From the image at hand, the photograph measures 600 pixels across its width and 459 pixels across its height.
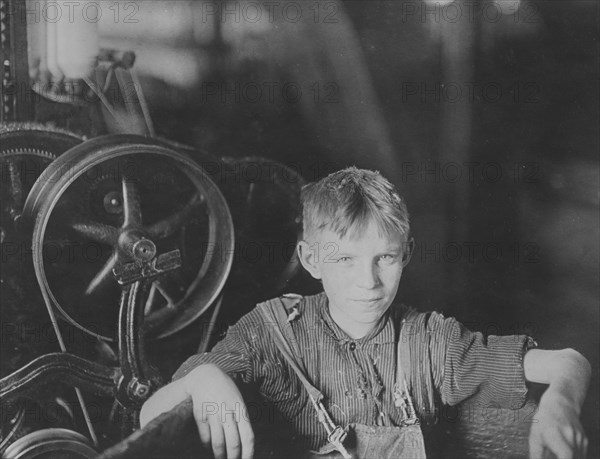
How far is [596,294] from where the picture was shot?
1.48 meters

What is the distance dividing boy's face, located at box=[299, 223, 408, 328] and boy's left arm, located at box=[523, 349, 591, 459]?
29 centimetres

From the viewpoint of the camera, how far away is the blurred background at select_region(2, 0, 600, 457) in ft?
4.19

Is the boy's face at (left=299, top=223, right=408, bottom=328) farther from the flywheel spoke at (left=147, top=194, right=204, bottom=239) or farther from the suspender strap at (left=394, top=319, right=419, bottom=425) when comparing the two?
the flywheel spoke at (left=147, top=194, right=204, bottom=239)

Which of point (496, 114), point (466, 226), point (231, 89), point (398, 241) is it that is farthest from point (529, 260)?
point (231, 89)

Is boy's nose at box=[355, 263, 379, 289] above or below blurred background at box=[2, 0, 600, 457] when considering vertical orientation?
below

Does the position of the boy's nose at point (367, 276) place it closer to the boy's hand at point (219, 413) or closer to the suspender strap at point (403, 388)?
the suspender strap at point (403, 388)

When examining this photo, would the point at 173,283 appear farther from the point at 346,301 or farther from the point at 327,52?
the point at 327,52

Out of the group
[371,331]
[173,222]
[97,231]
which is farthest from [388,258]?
[97,231]

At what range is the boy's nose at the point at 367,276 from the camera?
1.14 metres

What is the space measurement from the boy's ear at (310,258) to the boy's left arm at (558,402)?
419mm

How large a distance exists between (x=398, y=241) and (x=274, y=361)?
0.32 m

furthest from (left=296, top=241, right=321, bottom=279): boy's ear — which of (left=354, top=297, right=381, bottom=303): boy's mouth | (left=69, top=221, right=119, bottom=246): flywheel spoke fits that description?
(left=69, top=221, right=119, bottom=246): flywheel spoke

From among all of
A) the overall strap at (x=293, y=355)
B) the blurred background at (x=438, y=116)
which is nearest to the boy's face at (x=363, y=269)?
the overall strap at (x=293, y=355)

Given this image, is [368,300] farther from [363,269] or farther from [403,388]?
[403,388]
